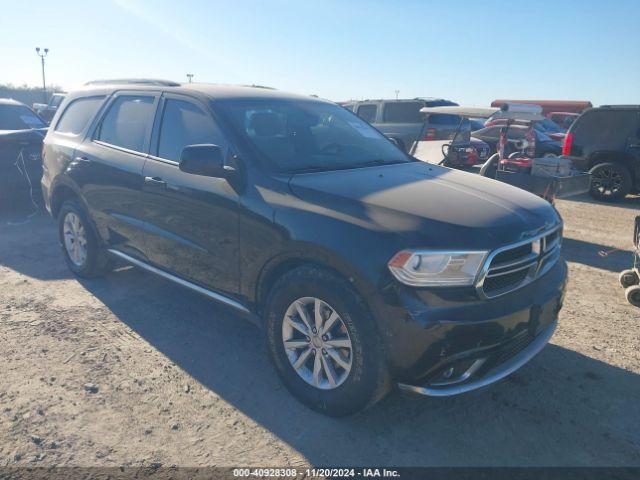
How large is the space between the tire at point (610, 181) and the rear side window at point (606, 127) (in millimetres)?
441

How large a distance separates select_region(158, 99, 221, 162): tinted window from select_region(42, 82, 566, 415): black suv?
2 cm

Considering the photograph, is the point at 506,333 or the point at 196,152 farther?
the point at 196,152

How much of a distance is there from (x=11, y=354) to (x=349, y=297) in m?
2.69

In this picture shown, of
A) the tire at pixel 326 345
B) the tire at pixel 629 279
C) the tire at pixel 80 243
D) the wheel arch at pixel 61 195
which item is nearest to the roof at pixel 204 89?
the wheel arch at pixel 61 195

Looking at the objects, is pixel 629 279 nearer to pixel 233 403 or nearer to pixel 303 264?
pixel 303 264

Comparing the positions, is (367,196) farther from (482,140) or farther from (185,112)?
(482,140)

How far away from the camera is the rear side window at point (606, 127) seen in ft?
30.8

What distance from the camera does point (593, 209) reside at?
9203 mm

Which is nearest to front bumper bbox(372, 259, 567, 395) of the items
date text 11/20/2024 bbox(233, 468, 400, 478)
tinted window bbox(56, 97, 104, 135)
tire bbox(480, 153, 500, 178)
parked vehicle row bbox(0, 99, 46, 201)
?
date text 11/20/2024 bbox(233, 468, 400, 478)

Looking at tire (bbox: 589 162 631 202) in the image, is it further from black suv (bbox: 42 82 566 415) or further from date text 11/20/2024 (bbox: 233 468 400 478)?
date text 11/20/2024 (bbox: 233 468 400 478)

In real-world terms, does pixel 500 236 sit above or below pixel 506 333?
above

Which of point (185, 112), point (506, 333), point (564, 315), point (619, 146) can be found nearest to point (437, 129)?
point (619, 146)

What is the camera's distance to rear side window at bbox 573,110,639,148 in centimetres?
939

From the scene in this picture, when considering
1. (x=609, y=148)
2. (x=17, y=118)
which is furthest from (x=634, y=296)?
(x=17, y=118)
